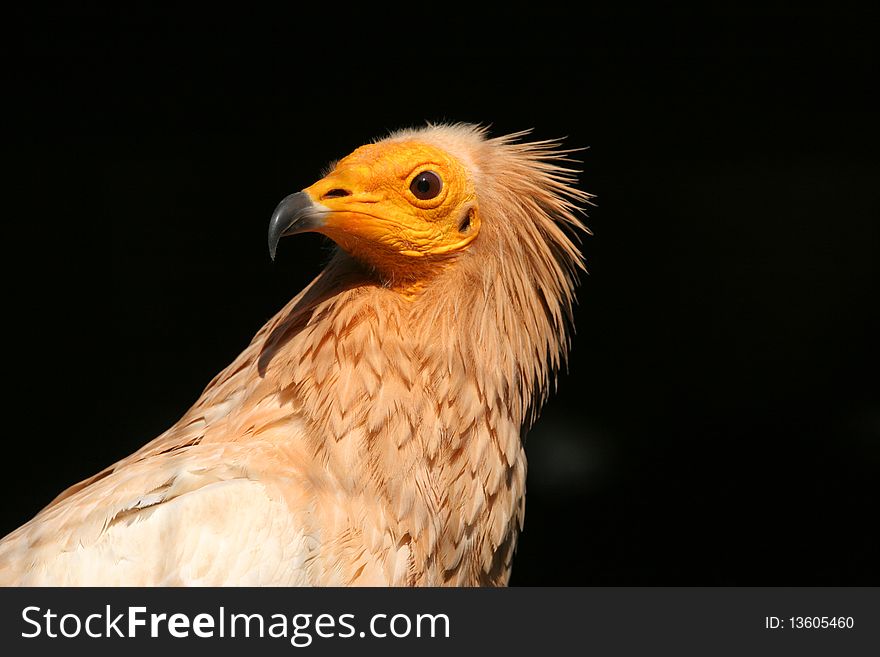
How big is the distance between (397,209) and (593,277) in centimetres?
301

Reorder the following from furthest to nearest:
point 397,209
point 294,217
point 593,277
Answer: point 593,277, point 397,209, point 294,217

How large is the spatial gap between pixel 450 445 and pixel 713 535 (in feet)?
11.7

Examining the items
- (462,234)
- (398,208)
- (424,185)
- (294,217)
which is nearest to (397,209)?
(398,208)

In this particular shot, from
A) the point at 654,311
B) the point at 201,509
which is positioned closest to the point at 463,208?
the point at 201,509

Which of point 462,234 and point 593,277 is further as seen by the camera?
point 593,277

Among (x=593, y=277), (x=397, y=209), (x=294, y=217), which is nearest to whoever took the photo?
(x=294, y=217)

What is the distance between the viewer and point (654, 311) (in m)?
5.54

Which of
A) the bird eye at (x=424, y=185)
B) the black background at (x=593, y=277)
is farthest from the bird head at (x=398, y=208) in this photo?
the black background at (x=593, y=277)

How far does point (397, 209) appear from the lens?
267cm

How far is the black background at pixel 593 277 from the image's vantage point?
16.1 ft

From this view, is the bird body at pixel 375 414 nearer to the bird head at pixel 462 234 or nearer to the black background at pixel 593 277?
the bird head at pixel 462 234

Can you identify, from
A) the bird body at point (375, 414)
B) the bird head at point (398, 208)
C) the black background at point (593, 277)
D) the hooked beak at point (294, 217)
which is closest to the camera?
the bird body at point (375, 414)

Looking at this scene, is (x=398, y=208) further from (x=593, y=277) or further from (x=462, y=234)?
(x=593, y=277)
